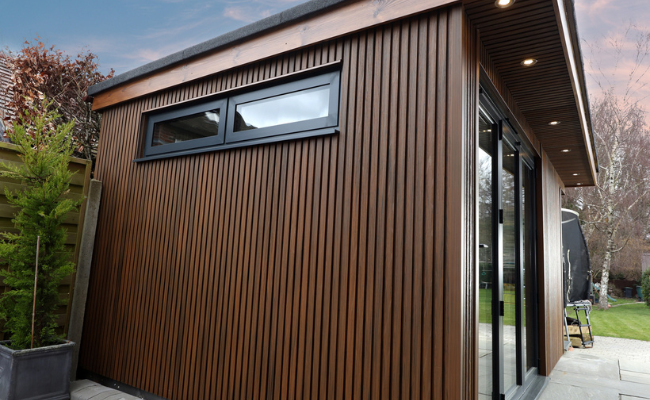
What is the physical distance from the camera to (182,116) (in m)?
3.57

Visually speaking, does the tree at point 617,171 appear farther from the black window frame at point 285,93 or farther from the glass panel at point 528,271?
the black window frame at point 285,93

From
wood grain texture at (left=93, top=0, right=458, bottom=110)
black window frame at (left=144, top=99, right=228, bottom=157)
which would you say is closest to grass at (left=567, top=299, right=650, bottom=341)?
wood grain texture at (left=93, top=0, right=458, bottom=110)

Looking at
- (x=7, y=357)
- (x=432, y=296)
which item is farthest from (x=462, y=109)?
(x=7, y=357)

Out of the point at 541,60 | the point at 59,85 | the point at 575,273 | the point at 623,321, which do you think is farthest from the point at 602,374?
the point at 59,85

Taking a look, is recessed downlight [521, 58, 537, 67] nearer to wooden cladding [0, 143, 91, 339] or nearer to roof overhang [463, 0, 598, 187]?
roof overhang [463, 0, 598, 187]

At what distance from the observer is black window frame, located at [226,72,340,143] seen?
2570 millimetres

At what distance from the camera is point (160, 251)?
11.1 ft

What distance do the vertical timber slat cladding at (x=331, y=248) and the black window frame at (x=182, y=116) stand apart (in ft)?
0.42

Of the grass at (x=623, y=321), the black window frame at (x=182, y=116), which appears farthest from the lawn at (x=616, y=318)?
the black window frame at (x=182, y=116)

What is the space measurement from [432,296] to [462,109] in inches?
38.4

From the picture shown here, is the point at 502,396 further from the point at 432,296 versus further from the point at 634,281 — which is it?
the point at 634,281

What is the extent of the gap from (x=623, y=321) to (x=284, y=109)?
10381 millimetres

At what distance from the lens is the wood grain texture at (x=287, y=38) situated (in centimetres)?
234

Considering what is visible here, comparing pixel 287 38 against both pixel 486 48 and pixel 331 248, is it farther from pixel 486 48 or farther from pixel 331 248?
pixel 331 248
